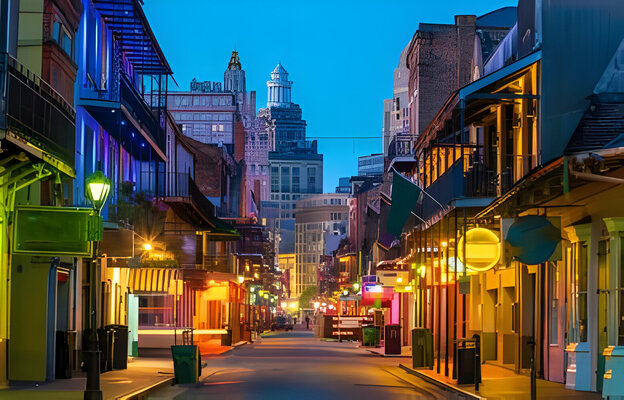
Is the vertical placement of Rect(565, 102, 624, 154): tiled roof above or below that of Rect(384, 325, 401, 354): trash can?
above

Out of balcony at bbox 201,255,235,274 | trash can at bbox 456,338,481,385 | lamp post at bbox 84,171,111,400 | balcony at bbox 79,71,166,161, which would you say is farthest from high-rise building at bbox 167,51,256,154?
lamp post at bbox 84,171,111,400

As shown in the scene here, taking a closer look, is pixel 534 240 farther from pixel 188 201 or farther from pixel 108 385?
pixel 188 201

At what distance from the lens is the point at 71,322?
26094 millimetres

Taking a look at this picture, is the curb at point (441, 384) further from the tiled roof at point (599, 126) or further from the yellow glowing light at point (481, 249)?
the tiled roof at point (599, 126)

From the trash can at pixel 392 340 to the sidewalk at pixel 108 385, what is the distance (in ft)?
43.4

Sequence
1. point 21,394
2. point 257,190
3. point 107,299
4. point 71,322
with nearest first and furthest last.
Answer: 1. point 21,394
2. point 71,322
3. point 107,299
4. point 257,190

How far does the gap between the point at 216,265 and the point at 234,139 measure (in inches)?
1760

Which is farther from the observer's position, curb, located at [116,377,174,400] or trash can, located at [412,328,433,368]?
trash can, located at [412,328,433,368]

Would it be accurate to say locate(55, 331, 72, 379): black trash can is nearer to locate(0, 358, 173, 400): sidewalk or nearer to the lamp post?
locate(0, 358, 173, 400): sidewalk

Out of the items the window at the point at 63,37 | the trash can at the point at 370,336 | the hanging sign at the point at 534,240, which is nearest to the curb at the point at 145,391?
the hanging sign at the point at 534,240

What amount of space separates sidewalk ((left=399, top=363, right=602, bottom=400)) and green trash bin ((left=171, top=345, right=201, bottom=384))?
213 inches

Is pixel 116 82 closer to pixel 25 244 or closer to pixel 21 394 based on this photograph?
pixel 25 244

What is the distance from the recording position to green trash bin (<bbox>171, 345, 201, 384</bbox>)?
24.2 meters

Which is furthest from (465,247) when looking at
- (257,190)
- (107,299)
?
(257,190)
